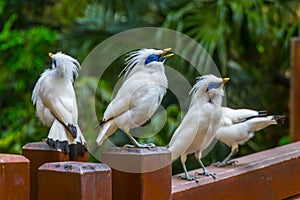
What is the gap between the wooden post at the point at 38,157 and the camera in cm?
66

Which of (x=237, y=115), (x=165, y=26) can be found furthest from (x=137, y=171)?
(x=165, y=26)

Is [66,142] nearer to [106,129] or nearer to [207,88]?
[106,129]

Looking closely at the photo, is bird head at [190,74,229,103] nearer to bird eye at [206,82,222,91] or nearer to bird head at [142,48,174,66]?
bird eye at [206,82,222,91]

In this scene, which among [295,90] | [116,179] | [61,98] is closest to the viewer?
[116,179]

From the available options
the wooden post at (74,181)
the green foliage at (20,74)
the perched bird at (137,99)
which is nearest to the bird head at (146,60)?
the perched bird at (137,99)

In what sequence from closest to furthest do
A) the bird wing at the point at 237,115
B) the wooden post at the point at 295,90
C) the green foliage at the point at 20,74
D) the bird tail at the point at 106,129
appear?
the bird tail at the point at 106,129 → the bird wing at the point at 237,115 → the wooden post at the point at 295,90 → the green foliage at the point at 20,74

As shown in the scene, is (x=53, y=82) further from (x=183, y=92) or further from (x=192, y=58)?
(x=192, y=58)

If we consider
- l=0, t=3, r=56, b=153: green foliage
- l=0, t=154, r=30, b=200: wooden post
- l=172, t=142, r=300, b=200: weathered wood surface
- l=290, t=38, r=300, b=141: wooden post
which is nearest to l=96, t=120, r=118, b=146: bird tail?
l=172, t=142, r=300, b=200: weathered wood surface

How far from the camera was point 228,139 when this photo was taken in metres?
1.31

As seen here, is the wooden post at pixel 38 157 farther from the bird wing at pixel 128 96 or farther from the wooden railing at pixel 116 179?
the bird wing at pixel 128 96

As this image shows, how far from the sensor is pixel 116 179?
2.15ft

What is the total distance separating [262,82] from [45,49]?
1.12 meters

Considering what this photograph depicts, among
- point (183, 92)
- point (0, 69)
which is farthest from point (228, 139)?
point (0, 69)

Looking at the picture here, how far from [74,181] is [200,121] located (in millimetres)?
384
